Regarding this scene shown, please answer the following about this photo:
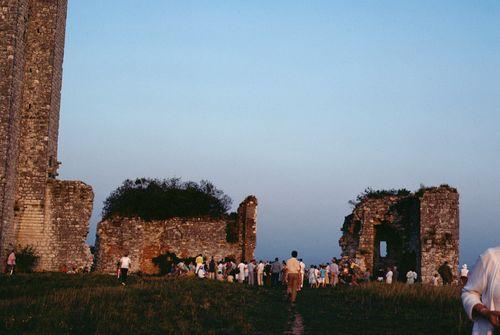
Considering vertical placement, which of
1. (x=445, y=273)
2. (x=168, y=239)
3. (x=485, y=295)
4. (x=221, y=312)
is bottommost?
(x=221, y=312)

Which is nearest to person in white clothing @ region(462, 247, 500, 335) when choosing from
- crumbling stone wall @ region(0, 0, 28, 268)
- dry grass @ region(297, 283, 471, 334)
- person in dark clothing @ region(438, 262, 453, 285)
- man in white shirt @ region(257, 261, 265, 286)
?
dry grass @ region(297, 283, 471, 334)

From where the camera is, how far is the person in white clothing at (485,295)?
4.20 metres

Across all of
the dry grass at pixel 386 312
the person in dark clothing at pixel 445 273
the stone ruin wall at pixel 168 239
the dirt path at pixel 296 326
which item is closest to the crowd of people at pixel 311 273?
the person in dark clothing at pixel 445 273

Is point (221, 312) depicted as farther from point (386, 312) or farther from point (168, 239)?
point (168, 239)

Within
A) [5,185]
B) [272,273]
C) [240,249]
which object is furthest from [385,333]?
[240,249]

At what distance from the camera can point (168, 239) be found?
129 feet

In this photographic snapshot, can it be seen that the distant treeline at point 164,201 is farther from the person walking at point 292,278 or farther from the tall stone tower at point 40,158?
the person walking at point 292,278

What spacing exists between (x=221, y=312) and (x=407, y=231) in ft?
78.8

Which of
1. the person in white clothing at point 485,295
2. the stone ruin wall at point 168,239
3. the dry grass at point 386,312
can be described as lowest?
the dry grass at point 386,312

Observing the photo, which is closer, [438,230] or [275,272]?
[275,272]

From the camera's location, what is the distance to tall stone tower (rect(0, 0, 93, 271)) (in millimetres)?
A: 31984

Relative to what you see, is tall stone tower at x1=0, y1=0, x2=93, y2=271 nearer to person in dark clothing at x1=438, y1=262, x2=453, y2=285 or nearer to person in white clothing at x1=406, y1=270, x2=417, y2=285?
person in white clothing at x1=406, y1=270, x2=417, y2=285

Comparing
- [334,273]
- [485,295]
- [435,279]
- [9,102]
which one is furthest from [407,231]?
[485,295]

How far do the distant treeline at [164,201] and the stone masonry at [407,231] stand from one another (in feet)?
28.0
